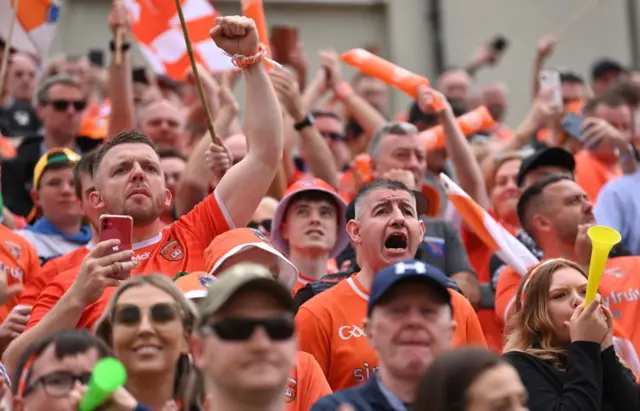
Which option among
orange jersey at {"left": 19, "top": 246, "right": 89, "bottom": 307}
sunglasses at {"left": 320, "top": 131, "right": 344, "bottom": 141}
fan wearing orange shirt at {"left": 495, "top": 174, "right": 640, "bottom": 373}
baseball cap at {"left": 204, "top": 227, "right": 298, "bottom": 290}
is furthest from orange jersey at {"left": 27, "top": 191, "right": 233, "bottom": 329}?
sunglasses at {"left": 320, "top": 131, "right": 344, "bottom": 141}

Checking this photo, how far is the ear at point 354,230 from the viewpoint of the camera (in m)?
6.25

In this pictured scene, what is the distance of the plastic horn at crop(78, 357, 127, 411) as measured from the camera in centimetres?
385

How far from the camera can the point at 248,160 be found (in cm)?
606

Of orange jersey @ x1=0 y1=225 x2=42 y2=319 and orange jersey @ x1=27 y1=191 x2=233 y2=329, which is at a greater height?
orange jersey @ x1=27 y1=191 x2=233 y2=329

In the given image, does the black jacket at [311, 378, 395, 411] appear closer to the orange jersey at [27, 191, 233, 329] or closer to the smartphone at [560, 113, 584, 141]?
the orange jersey at [27, 191, 233, 329]

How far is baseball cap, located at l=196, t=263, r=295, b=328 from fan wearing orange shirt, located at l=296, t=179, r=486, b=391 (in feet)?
4.94

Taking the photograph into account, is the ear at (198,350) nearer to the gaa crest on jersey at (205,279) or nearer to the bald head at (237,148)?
the gaa crest on jersey at (205,279)

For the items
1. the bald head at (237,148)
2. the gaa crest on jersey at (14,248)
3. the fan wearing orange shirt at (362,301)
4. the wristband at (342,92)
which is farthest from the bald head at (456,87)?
the gaa crest on jersey at (14,248)

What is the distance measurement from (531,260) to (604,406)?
1.72m

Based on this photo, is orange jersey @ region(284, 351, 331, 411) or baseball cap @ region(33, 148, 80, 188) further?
baseball cap @ region(33, 148, 80, 188)

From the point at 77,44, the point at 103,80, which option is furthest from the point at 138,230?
the point at 77,44

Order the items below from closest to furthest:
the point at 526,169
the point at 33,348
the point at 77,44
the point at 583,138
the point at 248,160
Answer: the point at 33,348
the point at 248,160
the point at 526,169
the point at 583,138
the point at 77,44

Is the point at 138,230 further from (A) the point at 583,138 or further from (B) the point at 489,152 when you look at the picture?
(B) the point at 489,152

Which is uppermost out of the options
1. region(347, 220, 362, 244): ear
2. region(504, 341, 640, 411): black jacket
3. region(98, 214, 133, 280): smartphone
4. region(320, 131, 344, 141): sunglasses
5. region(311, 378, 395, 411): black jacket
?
region(98, 214, 133, 280): smartphone
